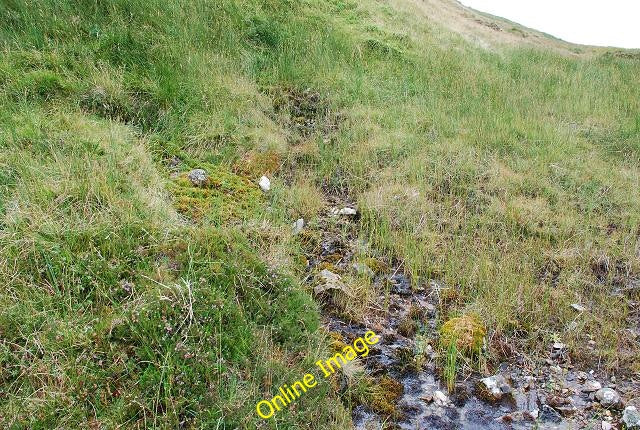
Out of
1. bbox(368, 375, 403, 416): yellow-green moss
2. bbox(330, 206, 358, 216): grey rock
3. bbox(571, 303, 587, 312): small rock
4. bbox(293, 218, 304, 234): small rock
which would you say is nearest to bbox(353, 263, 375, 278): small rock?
bbox(293, 218, 304, 234): small rock

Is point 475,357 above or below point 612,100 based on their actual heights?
below

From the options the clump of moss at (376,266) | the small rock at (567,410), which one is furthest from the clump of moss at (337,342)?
the small rock at (567,410)

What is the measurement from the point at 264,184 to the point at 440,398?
11.0 ft

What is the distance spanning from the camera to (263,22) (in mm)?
9398

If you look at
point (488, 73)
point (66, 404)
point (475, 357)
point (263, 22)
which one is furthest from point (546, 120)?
point (66, 404)

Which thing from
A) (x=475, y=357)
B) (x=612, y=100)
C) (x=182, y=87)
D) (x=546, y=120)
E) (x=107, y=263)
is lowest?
(x=475, y=357)

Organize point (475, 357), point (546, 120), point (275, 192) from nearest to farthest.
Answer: point (475, 357)
point (275, 192)
point (546, 120)

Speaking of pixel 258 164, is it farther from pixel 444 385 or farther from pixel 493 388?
pixel 493 388

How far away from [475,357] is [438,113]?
547cm

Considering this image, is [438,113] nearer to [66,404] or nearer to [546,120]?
[546,120]

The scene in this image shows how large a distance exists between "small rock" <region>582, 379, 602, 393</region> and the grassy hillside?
290mm

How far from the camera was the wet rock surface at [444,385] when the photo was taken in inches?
129

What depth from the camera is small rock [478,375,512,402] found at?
3.45m

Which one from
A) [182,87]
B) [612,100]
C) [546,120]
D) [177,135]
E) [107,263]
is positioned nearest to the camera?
[107,263]
